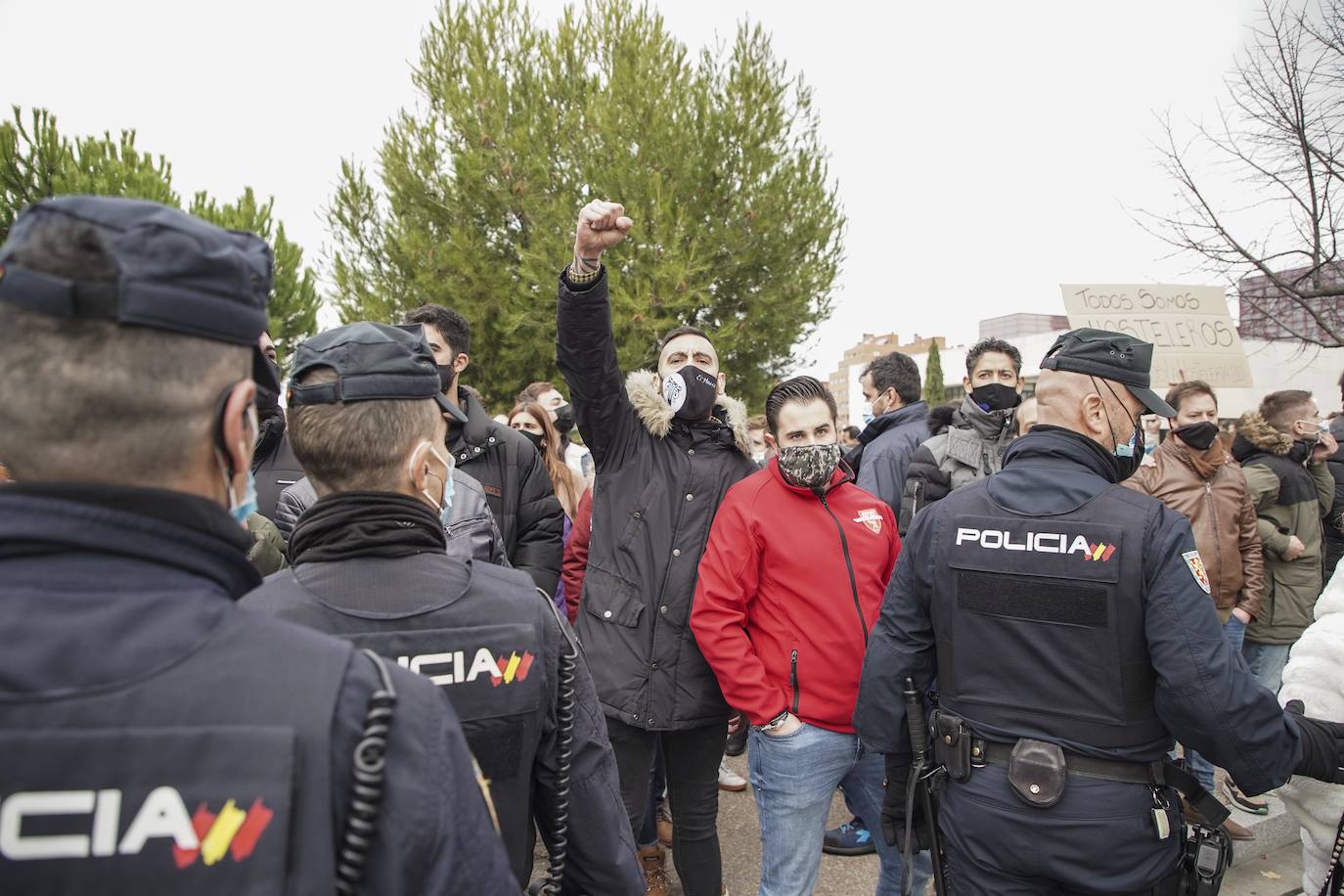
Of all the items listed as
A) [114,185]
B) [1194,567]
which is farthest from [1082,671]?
[114,185]

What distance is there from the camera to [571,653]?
1571mm

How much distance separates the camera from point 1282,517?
16.6ft

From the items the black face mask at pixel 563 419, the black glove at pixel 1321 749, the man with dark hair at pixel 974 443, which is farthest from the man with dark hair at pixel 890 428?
the black face mask at pixel 563 419

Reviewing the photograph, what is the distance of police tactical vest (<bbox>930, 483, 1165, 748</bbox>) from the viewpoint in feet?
6.70

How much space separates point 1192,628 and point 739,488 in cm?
145

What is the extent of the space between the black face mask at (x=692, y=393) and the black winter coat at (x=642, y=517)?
0.05 meters

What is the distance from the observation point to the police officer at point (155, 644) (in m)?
0.76

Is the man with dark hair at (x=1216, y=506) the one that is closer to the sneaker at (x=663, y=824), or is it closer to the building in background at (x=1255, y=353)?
the building in background at (x=1255, y=353)

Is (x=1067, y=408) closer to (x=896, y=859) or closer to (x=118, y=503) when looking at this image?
(x=896, y=859)

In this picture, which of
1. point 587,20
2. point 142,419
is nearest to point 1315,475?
point 142,419

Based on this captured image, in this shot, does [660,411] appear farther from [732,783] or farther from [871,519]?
[732,783]

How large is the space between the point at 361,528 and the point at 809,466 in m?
1.78

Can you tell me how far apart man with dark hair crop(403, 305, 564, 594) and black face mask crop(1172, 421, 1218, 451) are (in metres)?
3.45

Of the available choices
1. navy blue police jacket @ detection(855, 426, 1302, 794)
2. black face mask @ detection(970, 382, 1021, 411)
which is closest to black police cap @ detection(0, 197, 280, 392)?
navy blue police jacket @ detection(855, 426, 1302, 794)
